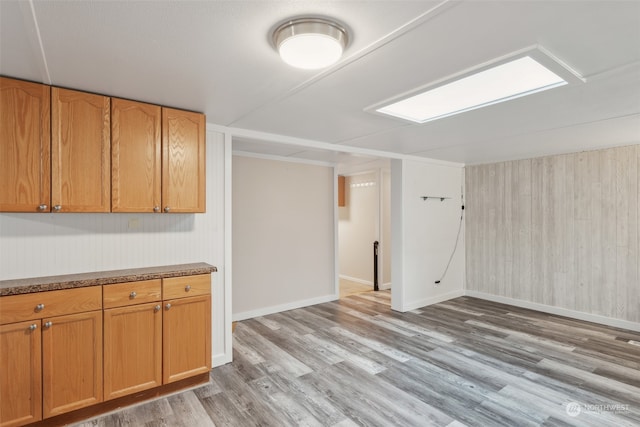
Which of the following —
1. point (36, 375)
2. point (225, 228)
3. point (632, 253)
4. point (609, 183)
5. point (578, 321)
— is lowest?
point (578, 321)

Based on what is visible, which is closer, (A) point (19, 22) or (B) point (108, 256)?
(A) point (19, 22)

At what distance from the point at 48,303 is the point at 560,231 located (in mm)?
5756

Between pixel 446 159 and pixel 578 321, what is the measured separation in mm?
2835

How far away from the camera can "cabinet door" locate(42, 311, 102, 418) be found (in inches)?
81.2

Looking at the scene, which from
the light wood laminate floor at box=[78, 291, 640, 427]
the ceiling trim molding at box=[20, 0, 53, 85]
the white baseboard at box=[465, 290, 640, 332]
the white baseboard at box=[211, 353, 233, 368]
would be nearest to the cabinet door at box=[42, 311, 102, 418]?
the light wood laminate floor at box=[78, 291, 640, 427]

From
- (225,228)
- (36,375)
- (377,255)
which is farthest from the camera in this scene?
A: (377,255)

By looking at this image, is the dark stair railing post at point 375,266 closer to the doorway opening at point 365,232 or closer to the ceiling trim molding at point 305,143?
the doorway opening at point 365,232

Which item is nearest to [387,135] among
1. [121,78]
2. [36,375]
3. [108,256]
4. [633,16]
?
[633,16]

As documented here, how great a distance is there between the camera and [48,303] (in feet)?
6.79

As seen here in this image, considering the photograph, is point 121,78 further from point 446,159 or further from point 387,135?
point 446,159

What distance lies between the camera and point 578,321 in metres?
4.30
